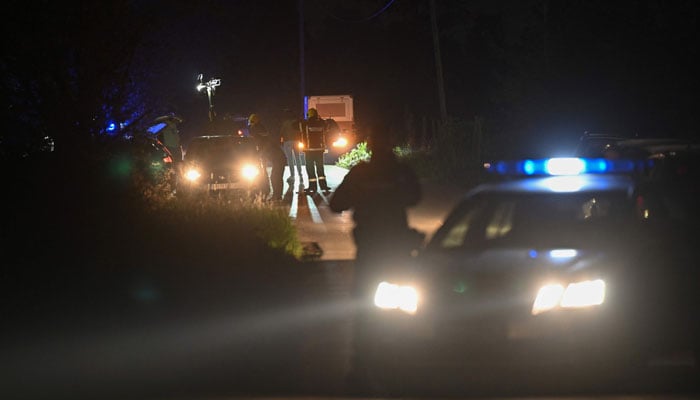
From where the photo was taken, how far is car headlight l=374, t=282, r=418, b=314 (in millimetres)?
7020

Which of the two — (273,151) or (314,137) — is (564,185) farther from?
(273,151)

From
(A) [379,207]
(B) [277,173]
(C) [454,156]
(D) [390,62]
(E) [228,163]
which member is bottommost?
(A) [379,207]

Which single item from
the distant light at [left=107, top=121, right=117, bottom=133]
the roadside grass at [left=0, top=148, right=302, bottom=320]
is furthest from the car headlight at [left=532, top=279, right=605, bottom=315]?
the distant light at [left=107, top=121, right=117, bottom=133]

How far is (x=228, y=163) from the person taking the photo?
2238 cm

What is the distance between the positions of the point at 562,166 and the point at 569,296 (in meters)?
1.60

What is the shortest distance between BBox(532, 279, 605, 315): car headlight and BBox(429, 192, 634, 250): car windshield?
750mm

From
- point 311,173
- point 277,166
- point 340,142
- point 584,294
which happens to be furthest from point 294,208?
point 340,142

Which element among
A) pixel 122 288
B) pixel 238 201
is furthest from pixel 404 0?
pixel 122 288

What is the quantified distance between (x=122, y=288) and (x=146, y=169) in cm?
356

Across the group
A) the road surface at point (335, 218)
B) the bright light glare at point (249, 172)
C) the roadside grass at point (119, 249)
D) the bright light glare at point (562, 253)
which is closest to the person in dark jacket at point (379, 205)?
the bright light glare at point (562, 253)

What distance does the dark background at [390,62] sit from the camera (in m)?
14.1

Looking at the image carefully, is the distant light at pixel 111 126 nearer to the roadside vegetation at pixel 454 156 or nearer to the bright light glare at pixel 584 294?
the bright light glare at pixel 584 294

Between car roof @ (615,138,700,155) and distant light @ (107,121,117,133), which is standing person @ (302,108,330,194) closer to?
car roof @ (615,138,700,155)

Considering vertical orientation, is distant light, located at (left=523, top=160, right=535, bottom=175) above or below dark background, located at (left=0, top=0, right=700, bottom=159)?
below
